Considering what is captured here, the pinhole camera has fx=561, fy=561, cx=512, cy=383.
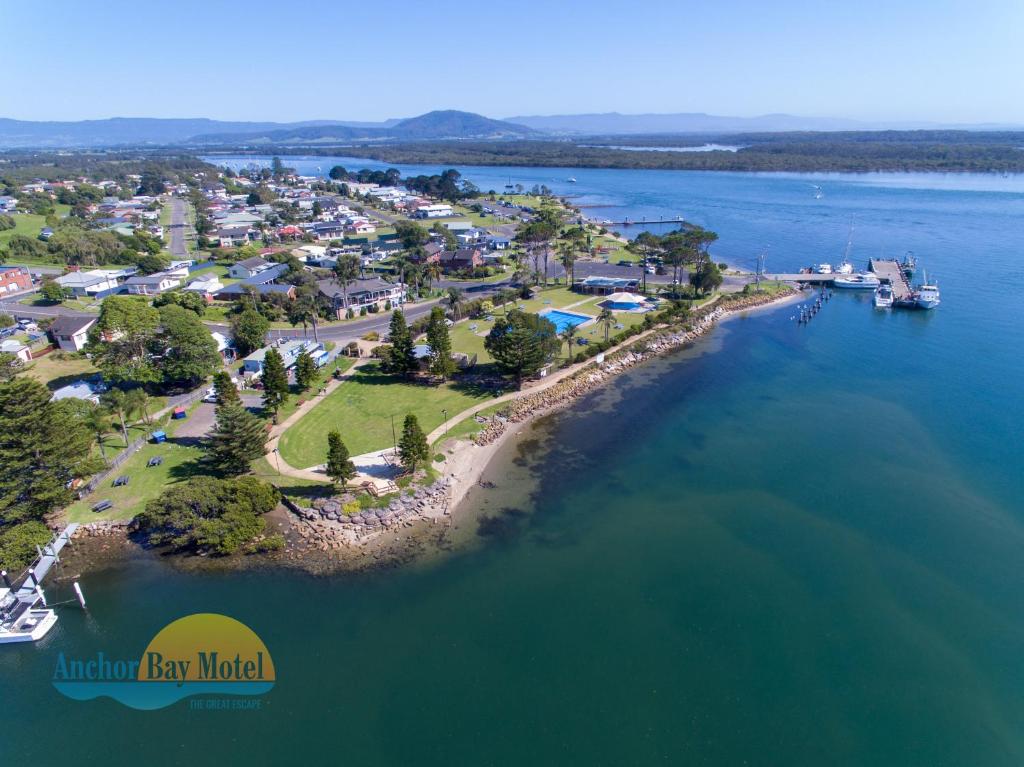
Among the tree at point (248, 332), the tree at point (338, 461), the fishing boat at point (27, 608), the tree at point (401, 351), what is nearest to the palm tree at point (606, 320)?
the tree at point (401, 351)

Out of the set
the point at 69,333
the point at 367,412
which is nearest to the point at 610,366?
the point at 367,412

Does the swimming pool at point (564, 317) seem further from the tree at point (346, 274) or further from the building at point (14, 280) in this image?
the building at point (14, 280)

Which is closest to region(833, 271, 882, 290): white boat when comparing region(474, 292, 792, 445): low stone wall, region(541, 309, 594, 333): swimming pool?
region(474, 292, 792, 445): low stone wall

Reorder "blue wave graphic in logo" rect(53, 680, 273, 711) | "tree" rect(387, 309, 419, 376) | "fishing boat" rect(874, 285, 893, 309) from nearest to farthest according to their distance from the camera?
"blue wave graphic in logo" rect(53, 680, 273, 711) < "tree" rect(387, 309, 419, 376) < "fishing boat" rect(874, 285, 893, 309)

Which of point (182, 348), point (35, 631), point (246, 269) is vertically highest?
point (246, 269)

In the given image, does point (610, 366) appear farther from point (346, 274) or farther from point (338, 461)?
point (346, 274)

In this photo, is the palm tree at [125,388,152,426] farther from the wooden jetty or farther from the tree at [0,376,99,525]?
the wooden jetty
